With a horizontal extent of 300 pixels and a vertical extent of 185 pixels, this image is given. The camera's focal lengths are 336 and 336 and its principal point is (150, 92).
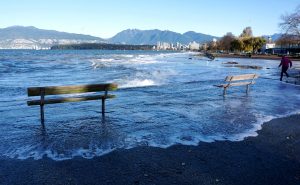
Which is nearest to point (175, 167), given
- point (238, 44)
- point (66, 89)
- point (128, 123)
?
point (128, 123)

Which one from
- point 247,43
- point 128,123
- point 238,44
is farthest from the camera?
point 247,43

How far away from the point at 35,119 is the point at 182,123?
184 inches

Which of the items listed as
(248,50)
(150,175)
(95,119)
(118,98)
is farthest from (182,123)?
(248,50)

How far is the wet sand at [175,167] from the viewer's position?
5766 millimetres

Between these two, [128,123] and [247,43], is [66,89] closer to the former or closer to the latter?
[128,123]

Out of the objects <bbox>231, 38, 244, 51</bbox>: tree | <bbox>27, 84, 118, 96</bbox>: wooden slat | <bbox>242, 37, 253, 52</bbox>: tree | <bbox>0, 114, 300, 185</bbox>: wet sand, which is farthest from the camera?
<bbox>242, 37, 253, 52</bbox>: tree

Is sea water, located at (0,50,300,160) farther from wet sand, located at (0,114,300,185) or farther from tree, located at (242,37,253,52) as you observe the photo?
tree, located at (242,37,253,52)

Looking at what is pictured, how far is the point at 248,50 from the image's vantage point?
142m

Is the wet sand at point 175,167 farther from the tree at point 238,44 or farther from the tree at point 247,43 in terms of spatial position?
the tree at point 247,43

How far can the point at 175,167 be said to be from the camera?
20.9 feet

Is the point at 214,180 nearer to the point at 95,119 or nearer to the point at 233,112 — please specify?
the point at 95,119

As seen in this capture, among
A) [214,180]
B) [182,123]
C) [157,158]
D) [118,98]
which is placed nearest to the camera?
[214,180]

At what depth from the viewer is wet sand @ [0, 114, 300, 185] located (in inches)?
227

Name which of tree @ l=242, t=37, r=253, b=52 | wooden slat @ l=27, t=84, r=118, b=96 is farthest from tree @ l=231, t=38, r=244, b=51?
wooden slat @ l=27, t=84, r=118, b=96
